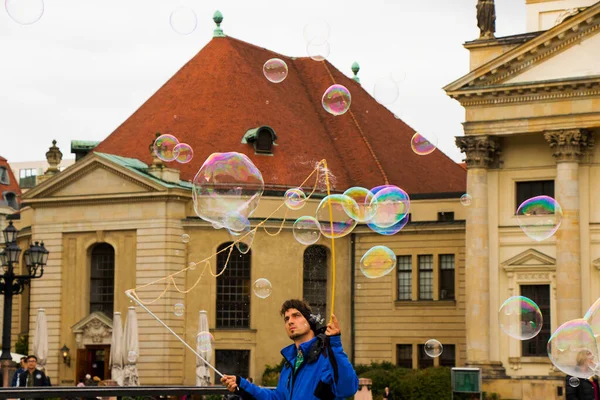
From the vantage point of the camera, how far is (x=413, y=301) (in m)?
52.2

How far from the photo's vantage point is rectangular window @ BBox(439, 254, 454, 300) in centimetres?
5194

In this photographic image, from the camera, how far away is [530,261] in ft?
153

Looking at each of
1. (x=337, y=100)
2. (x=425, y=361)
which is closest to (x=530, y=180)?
(x=425, y=361)

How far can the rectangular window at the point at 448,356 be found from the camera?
51.0 metres

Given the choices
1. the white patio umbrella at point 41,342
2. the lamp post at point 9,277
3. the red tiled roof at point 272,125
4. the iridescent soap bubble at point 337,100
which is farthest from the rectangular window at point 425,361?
the iridescent soap bubble at point 337,100

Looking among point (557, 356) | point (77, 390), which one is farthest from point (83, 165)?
point (77, 390)

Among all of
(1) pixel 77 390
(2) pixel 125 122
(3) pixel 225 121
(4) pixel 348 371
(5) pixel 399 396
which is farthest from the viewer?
(2) pixel 125 122

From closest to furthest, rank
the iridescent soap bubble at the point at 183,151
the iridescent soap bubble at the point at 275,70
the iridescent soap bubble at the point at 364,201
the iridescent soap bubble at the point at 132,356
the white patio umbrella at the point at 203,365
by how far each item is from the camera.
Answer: the iridescent soap bubble at the point at 364,201 → the iridescent soap bubble at the point at 275,70 → the iridescent soap bubble at the point at 183,151 → the white patio umbrella at the point at 203,365 → the iridescent soap bubble at the point at 132,356

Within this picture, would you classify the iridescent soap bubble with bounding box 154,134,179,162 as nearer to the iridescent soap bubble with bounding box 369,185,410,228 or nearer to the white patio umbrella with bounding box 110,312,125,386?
the iridescent soap bubble with bounding box 369,185,410,228

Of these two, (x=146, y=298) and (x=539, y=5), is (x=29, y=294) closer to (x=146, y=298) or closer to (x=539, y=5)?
(x=146, y=298)

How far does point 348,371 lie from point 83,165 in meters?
44.3

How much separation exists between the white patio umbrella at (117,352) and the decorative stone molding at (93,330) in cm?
367

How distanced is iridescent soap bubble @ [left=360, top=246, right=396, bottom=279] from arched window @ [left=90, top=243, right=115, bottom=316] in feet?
89.9

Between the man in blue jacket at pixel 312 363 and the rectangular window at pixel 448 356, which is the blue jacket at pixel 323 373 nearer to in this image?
the man in blue jacket at pixel 312 363
